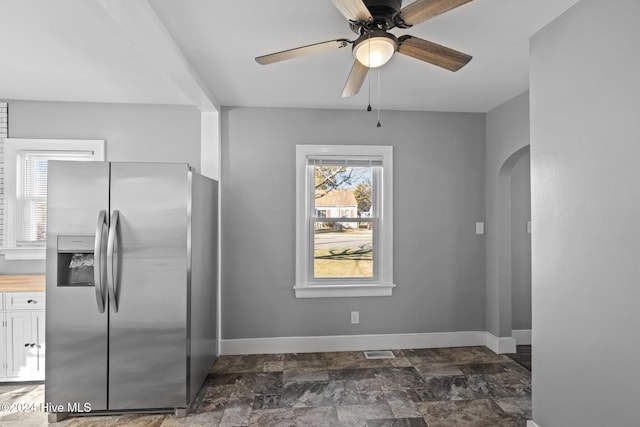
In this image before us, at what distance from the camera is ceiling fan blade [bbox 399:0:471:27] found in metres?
1.52

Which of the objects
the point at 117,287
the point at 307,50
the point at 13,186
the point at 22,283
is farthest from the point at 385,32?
the point at 13,186

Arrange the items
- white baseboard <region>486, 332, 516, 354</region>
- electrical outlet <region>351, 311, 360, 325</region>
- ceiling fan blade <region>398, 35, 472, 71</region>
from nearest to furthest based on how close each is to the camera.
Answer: ceiling fan blade <region>398, 35, 472, 71</region>
white baseboard <region>486, 332, 516, 354</region>
electrical outlet <region>351, 311, 360, 325</region>

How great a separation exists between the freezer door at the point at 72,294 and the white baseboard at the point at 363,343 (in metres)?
1.36

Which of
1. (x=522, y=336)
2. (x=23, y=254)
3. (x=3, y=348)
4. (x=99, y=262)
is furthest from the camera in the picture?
(x=522, y=336)

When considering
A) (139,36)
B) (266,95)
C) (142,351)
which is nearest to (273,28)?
(139,36)

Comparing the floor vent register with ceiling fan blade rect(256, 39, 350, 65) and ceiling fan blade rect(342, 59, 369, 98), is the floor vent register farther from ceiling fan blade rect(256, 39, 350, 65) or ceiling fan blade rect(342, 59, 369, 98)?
ceiling fan blade rect(256, 39, 350, 65)

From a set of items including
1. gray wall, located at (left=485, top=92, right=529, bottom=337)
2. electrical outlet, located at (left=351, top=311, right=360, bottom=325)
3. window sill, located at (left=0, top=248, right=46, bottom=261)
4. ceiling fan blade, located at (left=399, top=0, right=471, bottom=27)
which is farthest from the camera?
electrical outlet, located at (left=351, top=311, right=360, bottom=325)

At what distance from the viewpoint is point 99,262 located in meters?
2.45

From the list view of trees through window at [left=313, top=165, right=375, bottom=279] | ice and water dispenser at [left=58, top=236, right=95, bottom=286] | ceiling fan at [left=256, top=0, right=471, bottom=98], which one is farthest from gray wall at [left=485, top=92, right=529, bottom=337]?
ice and water dispenser at [left=58, top=236, right=95, bottom=286]

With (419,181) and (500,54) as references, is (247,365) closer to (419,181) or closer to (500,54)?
(419,181)

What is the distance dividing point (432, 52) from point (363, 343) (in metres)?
2.88

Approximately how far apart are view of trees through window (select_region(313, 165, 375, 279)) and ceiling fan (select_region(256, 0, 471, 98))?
183cm

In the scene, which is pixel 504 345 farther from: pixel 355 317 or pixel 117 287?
pixel 117 287

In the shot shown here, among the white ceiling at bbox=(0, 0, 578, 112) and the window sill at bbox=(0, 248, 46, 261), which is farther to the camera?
the window sill at bbox=(0, 248, 46, 261)
